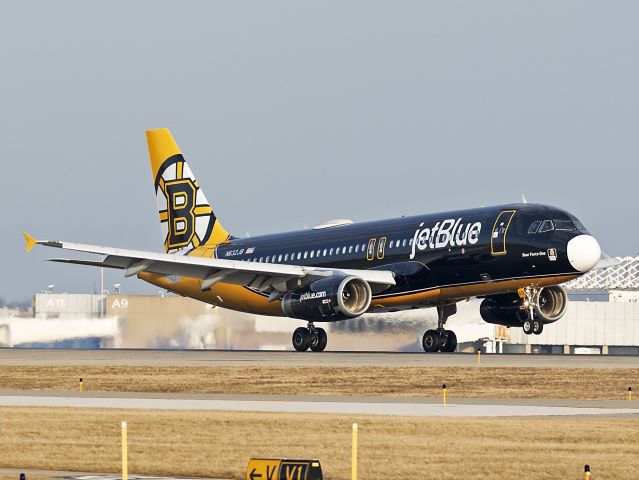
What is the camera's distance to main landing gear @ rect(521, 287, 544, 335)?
53.8 metres

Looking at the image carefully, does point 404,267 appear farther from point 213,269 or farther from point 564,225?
point 213,269

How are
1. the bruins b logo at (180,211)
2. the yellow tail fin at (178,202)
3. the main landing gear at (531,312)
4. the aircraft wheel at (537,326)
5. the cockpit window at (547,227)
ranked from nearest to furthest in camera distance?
the cockpit window at (547,227), the main landing gear at (531,312), the aircraft wheel at (537,326), the yellow tail fin at (178,202), the bruins b logo at (180,211)

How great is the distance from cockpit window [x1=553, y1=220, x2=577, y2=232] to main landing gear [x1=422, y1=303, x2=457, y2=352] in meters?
7.84

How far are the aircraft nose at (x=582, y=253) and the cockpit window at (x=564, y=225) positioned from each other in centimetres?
51

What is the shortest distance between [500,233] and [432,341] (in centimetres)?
762

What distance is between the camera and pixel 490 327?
261ft

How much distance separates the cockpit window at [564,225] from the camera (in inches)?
2021

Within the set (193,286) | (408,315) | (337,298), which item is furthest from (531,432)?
(193,286)

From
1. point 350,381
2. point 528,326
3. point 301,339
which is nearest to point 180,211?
point 301,339

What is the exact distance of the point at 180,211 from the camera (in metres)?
67.6

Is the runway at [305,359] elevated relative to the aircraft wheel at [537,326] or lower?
lower

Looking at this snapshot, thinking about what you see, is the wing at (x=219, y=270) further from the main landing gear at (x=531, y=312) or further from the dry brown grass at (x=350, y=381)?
the dry brown grass at (x=350, y=381)

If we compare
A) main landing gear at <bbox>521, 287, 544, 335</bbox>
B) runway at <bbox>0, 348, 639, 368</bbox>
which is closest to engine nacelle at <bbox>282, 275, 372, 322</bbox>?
runway at <bbox>0, 348, 639, 368</bbox>

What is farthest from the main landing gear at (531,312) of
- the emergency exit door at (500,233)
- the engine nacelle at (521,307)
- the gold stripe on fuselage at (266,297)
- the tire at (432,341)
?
the tire at (432,341)
